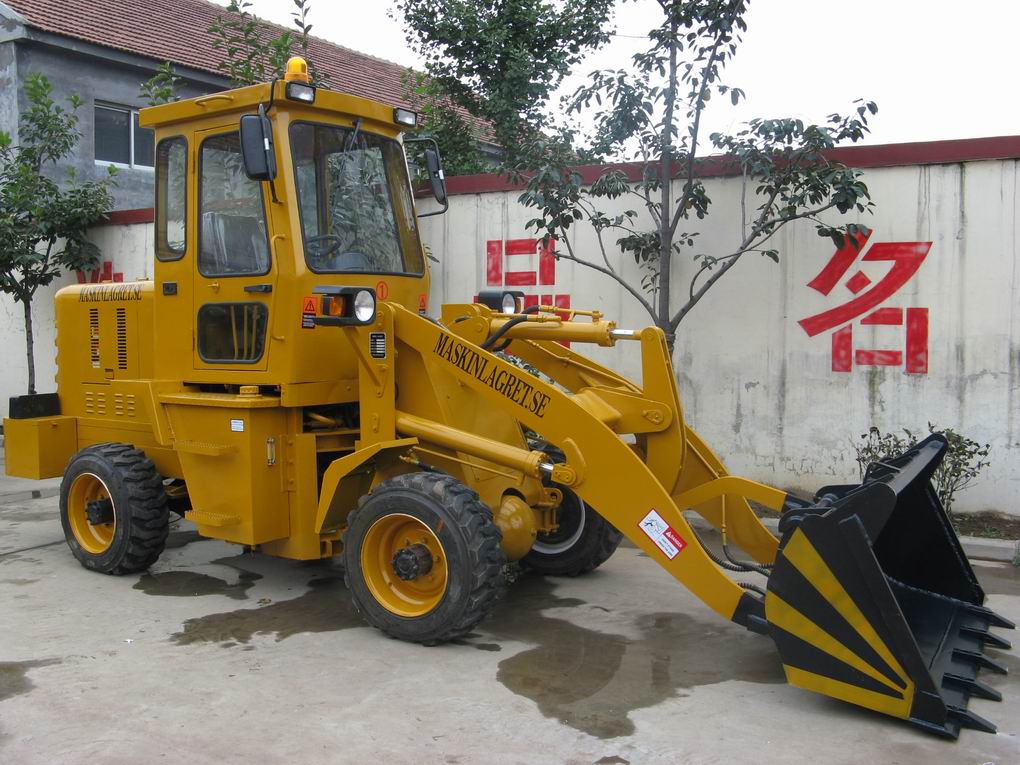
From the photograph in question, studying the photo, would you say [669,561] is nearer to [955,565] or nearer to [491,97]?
[955,565]

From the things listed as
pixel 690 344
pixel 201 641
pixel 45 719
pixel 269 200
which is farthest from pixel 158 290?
pixel 690 344

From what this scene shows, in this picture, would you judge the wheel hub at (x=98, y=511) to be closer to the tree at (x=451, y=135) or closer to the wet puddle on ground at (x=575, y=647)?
the wet puddle on ground at (x=575, y=647)

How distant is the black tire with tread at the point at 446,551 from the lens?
475 cm

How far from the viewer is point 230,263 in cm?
574

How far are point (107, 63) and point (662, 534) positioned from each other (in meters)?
13.9

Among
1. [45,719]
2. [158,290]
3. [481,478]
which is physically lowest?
[45,719]

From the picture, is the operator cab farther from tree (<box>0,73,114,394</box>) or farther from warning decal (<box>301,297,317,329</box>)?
tree (<box>0,73,114,394</box>)

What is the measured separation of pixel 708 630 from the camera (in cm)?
520

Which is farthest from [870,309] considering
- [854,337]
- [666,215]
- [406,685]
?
[406,685]

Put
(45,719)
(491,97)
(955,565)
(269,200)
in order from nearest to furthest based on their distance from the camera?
(45,719) → (955,565) → (269,200) → (491,97)

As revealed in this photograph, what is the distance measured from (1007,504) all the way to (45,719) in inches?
258

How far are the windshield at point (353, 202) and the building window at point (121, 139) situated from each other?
1095cm

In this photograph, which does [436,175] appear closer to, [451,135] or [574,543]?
[574,543]

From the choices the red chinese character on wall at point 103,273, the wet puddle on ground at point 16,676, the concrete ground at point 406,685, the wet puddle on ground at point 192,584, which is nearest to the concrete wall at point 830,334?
the concrete ground at point 406,685
